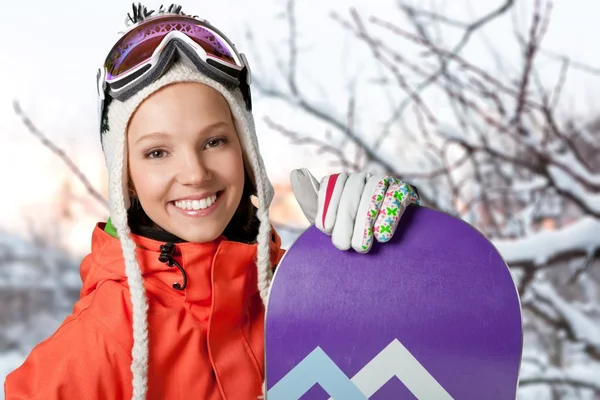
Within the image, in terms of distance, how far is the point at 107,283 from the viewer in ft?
4.19

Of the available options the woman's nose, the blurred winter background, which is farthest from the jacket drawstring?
the blurred winter background

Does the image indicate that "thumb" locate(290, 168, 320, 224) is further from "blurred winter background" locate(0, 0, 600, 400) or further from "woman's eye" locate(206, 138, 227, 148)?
"blurred winter background" locate(0, 0, 600, 400)

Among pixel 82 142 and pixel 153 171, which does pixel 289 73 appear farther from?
pixel 153 171

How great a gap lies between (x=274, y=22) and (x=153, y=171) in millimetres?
1571

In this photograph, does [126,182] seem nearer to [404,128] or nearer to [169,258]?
[169,258]

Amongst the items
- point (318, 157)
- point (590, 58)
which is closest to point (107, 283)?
point (318, 157)

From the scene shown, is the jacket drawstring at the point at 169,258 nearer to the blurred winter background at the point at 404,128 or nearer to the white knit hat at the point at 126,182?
the white knit hat at the point at 126,182

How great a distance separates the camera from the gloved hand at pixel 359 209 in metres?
1.20

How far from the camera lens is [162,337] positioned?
124cm

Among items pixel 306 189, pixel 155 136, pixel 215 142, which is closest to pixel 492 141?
pixel 306 189

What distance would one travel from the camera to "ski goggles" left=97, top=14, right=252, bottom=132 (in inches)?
48.6

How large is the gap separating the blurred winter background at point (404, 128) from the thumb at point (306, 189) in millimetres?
1277

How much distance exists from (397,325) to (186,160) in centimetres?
46

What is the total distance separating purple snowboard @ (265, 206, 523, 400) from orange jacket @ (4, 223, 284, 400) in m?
0.10
